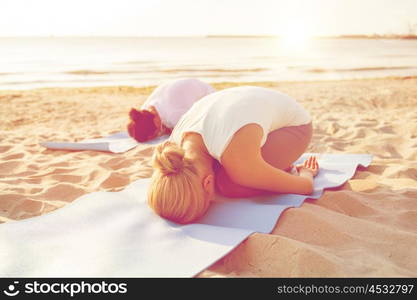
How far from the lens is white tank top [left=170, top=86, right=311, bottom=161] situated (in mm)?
2180

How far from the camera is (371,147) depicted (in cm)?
391

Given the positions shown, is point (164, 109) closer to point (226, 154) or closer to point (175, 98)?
point (175, 98)

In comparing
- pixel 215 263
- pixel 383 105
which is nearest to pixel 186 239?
pixel 215 263

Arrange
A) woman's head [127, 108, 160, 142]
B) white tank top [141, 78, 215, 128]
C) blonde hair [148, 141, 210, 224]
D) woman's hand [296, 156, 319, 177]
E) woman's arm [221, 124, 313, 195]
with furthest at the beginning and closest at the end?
white tank top [141, 78, 215, 128], woman's head [127, 108, 160, 142], woman's hand [296, 156, 319, 177], woman's arm [221, 124, 313, 195], blonde hair [148, 141, 210, 224]

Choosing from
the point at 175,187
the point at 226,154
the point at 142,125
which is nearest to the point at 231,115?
the point at 226,154

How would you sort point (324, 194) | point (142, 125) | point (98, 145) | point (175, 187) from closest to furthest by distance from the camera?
point (175, 187)
point (324, 194)
point (98, 145)
point (142, 125)

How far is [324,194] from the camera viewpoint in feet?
8.55

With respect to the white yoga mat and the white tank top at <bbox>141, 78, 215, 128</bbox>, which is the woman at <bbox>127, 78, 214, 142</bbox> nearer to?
the white tank top at <bbox>141, 78, 215, 128</bbox>

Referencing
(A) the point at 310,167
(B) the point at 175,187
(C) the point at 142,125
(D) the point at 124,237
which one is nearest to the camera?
(B) the point at 175,187

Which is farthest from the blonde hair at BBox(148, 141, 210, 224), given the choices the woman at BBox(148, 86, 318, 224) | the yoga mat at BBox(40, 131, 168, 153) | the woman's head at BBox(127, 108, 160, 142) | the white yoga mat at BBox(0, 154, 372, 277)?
the woman's head at BBox(127, 108, 160, 142)

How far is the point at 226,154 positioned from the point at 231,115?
22cm

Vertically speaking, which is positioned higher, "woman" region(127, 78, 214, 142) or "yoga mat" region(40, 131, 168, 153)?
"woman" region(127, 78, 214, 142)

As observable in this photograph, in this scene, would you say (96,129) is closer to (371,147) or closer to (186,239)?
(371,147)

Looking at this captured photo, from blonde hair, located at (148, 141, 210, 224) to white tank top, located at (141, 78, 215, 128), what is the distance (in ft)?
8.89
